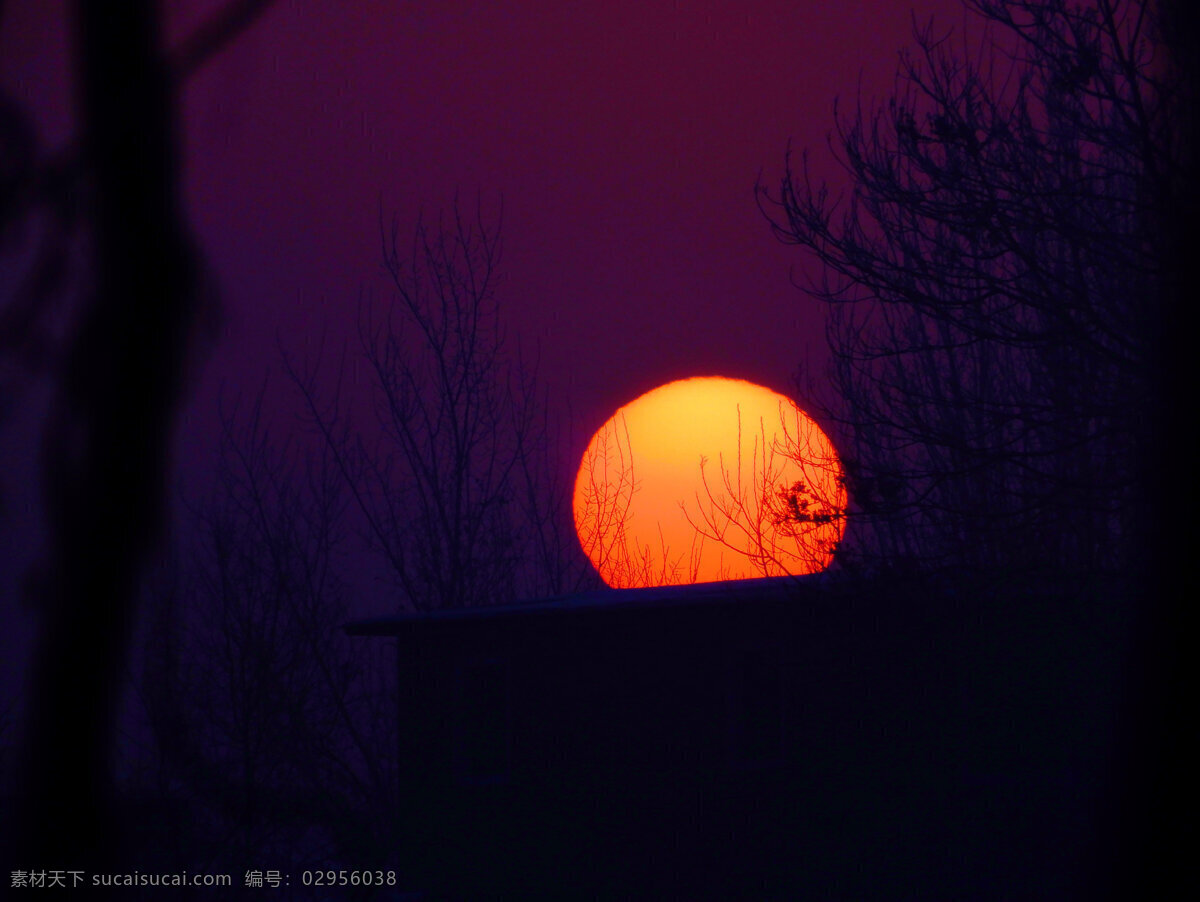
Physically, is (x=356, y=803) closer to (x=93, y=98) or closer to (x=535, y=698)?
(x=535, y=698)

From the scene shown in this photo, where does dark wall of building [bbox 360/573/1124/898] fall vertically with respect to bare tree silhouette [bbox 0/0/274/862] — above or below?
below

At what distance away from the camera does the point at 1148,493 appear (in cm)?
651

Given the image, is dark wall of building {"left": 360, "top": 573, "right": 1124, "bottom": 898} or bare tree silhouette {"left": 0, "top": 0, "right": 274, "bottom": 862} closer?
bare tree silhouette {"left": 0, "top": 0, "right": 274, "bottom": 862}

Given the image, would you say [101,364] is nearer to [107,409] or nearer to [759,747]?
[107,409]

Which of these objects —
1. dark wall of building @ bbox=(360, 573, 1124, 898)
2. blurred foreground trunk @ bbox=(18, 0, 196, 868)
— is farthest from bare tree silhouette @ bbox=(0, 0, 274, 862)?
dark wall of building @ bbox=(360, 573, 1124, 898)

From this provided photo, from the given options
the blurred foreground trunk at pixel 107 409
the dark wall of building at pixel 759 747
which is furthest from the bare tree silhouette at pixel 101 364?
the dark wall of building at pixel 759 747

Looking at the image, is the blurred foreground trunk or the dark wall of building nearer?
the blurred foreground trunk

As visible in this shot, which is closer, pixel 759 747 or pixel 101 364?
pixel 101 364

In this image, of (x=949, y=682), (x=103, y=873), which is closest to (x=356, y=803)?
(x=949, y=682)

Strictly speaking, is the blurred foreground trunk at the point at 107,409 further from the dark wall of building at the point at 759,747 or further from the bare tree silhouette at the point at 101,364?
the dark wall of building at the point at 759,747

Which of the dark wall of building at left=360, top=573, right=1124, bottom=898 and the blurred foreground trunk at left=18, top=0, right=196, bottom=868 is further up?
the blurred foreground trunk at left=18, top=0, right=196, bottom=868

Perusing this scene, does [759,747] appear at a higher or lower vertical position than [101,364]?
lower

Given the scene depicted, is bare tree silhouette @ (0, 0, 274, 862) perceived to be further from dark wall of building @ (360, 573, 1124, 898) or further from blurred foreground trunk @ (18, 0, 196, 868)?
dark wall of building @ (360, 573, 1124, 898)

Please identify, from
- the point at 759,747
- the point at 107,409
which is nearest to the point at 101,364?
the point at 107,409
